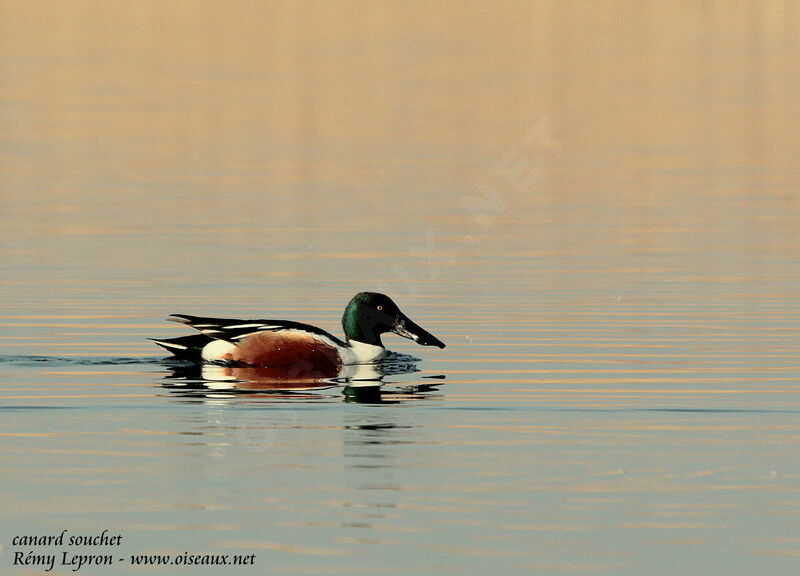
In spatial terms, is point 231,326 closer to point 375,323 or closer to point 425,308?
point 375,323

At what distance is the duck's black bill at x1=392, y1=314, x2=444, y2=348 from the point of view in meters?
18.4

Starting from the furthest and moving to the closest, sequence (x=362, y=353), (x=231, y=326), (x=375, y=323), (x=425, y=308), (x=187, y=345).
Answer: (x=425, y=308), (x=375, y=323), (x=362, y=353), (x=187, y=345), (x=231, y=326)

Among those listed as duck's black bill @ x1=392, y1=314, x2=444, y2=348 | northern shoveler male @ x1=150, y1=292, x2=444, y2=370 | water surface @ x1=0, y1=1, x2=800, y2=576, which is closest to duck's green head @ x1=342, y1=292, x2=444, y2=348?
duck's black bill @ x1=392, y1=314, x2=444, y2=348

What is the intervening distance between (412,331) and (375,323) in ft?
1.18

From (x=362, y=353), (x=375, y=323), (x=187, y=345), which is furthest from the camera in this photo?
(x=375, y=323)

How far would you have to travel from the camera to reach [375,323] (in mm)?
18562

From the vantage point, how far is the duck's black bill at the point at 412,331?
1838 cm

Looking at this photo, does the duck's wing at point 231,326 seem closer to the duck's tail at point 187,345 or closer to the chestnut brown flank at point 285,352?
the chestnut brown flank at point 285,352

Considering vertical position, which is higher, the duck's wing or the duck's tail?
the duck's wing

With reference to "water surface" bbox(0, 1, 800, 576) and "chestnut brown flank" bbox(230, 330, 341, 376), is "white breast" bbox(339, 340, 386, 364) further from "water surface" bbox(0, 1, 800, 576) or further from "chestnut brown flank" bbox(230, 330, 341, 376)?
"water surface" bbox(0, 1, 800, 576)

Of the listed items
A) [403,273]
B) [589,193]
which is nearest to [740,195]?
[589,193]

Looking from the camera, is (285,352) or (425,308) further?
(425,308)

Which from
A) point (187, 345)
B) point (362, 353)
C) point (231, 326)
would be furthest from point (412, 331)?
point (187, 345)

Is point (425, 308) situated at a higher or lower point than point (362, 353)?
higher
